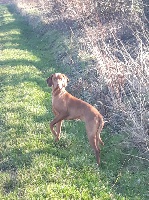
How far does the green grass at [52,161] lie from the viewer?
5.54 meters

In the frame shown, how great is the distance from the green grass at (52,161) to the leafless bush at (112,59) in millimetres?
608

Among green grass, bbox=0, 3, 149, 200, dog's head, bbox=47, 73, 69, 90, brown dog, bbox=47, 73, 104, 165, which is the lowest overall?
green grass, bbox=0, 3, 149, 200

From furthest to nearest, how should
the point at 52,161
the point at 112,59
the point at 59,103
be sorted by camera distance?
1. the point at 112,59
2. the point at 59,103
3. the point at 52,161

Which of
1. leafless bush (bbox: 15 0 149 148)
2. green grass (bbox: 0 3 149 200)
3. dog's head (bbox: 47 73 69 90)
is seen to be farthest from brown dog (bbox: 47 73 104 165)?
leafless bush (bbox: 15 0 149 148)

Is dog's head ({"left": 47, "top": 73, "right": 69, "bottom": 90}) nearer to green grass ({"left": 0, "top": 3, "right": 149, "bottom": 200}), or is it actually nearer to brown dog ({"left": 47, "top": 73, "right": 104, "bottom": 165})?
brown dog ({"left": 47, "top": 73, "right": 104, "bottom": 165})

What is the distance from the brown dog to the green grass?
0.32m

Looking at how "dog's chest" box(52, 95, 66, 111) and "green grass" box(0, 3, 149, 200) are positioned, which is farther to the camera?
"dog's chest" box(52, 95, 66, 111)

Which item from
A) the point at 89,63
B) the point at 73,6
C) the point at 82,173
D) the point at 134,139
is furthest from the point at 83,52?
the point at 82,173

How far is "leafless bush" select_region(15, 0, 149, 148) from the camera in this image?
283 inches

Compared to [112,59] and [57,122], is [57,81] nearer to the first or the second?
[57,122]

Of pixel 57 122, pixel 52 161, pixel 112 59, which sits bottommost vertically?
pixel 52 161

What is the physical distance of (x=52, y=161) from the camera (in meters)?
6.32

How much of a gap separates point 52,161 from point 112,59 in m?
3.84

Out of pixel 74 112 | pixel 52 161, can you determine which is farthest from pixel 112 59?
pixel 52 161
